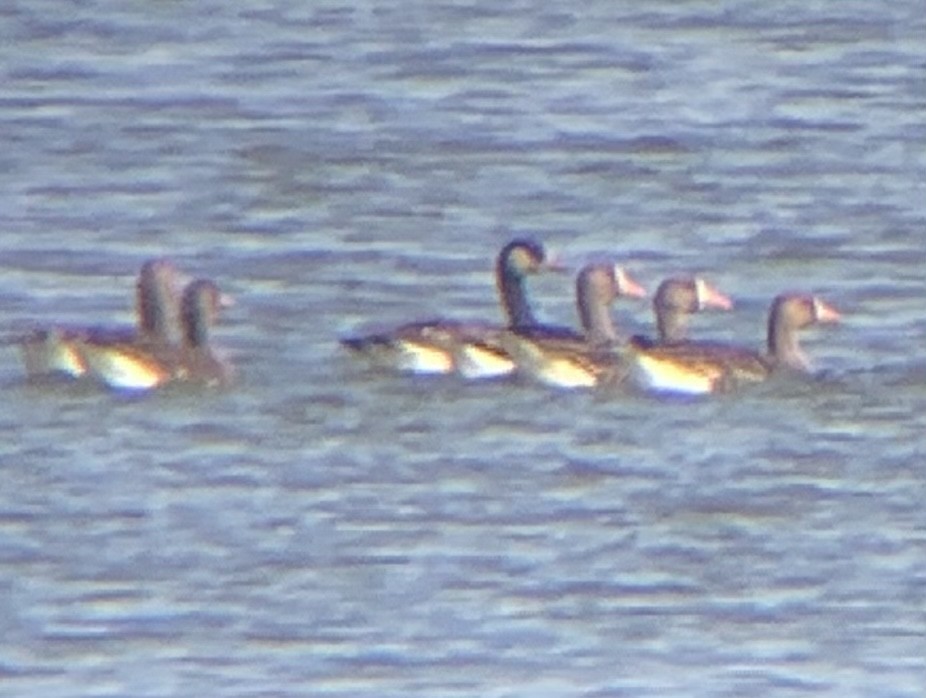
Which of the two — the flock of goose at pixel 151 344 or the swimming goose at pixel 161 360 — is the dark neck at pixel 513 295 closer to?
the flock of goose at pixel 151 344

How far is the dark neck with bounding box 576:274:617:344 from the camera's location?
14898 mm

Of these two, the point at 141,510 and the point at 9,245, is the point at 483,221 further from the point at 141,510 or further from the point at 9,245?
the point at 141,510

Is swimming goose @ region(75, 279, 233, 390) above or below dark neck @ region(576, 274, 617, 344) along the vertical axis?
below

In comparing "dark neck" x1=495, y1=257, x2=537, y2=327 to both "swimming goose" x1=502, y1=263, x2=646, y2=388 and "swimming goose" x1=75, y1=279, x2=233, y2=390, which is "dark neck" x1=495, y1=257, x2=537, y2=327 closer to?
"swimming goose" x1=502, y1=263, x2=646, y2=388

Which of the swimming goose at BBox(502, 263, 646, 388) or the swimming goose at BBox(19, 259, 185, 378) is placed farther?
the swimming goose at BBox(502, 263, 646, 388)

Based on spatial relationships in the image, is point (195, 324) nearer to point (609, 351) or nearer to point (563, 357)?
point (563, 357)

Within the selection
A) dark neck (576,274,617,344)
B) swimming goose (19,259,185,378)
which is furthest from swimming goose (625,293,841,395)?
swimming goose (19,259,185,378)

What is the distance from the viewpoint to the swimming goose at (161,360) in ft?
46.8

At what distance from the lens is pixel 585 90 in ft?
61.1

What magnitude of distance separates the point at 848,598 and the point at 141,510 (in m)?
2.10

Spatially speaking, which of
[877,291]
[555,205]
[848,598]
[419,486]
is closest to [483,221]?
[555,205]

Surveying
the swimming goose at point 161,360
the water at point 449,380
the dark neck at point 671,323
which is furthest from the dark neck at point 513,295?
the swimming goose at point 161,360

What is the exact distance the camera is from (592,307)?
14938 mm

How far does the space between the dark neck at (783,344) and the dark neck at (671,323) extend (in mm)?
291
